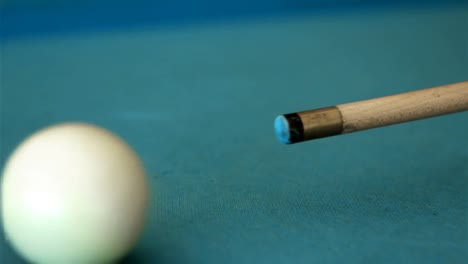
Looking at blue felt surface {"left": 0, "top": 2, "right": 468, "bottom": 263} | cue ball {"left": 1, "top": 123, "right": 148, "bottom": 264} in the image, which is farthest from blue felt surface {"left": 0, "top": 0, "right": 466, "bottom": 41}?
cue ball {"left": 1, "top": 123, "right": 148, "bottom": 264}

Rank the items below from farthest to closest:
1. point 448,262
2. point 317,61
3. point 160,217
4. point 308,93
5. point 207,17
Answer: point 207,17 < point 317,61 < point 308,93 < point 160,217 < point 448,262

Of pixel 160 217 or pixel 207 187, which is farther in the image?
pixel 207 187

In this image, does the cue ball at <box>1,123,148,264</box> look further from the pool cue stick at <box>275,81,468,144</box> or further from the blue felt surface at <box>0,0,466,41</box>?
the blue felt surface at <box>0,0,466,41</box>

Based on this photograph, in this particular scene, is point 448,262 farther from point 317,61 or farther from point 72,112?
point 317,61

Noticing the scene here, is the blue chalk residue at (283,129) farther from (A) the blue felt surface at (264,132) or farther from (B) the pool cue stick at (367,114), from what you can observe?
(A) the blue felt surface at (264,132)

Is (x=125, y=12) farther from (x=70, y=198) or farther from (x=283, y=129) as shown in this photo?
(x=70, y=198)

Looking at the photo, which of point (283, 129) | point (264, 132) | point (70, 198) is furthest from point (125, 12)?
point (70, 198)

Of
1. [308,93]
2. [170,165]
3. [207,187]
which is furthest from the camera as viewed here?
[308,93]

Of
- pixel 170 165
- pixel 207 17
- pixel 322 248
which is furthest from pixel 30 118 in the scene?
pixel 207 17
